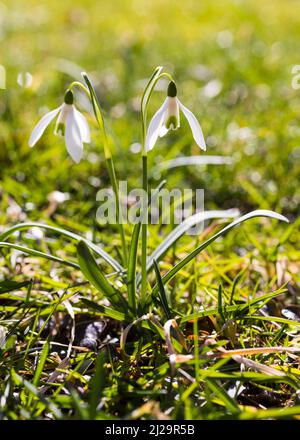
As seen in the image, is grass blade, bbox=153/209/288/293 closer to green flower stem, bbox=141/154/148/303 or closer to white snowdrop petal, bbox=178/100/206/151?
green flower stem, bbox=141/154/148/303

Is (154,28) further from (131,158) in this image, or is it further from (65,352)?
(65,352)

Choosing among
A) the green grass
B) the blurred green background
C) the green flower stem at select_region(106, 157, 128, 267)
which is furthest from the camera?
the blurred green background

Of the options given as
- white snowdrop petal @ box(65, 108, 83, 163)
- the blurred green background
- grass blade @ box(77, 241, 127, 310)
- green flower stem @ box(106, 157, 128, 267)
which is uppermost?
the blurred green background

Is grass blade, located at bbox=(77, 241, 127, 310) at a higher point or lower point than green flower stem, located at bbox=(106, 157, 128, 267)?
lower

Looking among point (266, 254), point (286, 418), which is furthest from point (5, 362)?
point (266, 254)

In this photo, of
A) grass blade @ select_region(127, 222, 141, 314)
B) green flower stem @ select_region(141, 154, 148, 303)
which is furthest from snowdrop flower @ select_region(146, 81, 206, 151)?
grass blade @ select_region(127, 222, 141, 314)

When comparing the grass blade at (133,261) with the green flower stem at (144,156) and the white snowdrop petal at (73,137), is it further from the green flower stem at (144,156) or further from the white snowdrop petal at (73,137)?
the white snowdrop petal at (73,137)

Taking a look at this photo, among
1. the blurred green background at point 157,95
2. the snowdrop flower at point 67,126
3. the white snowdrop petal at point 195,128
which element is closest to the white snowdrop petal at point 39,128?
the snowdrop flower at point 67,126
